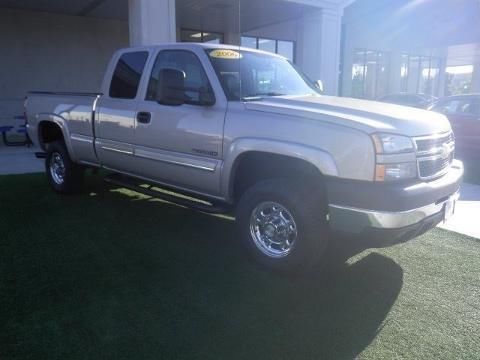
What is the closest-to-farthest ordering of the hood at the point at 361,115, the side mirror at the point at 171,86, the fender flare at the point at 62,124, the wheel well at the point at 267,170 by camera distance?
1. the hood at the point at 361,115
2. the wheel well at the point at 267,170
3. the side mirror at the point at 171,86
4. the fender flare at the point at 62,124

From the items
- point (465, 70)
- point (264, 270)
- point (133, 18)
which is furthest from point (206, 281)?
point (465, 70)

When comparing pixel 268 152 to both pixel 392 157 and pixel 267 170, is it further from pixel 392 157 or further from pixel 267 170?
pixel 392 157

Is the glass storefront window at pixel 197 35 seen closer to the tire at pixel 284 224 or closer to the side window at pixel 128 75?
the side window at pixel 128 75

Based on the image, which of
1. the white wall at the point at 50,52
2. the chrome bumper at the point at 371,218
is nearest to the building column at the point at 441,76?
the white wall at the point at 50,52

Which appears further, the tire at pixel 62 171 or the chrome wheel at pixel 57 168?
the chrome wheel at pixel 57 168

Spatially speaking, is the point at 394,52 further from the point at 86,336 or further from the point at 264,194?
the point at 86,336

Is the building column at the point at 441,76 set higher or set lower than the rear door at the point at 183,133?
higher

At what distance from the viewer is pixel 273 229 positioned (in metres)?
3.75

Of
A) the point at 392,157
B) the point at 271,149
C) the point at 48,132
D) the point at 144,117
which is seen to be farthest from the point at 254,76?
Result: the point at 48,132

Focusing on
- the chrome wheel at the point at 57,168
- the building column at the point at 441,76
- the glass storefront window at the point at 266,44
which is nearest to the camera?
the chrome wheel at the point at 57,168

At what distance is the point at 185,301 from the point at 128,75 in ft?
9.94

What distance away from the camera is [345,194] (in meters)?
3.17

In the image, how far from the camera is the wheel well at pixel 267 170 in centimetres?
358

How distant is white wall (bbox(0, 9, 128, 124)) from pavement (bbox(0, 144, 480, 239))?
9.75 ft
